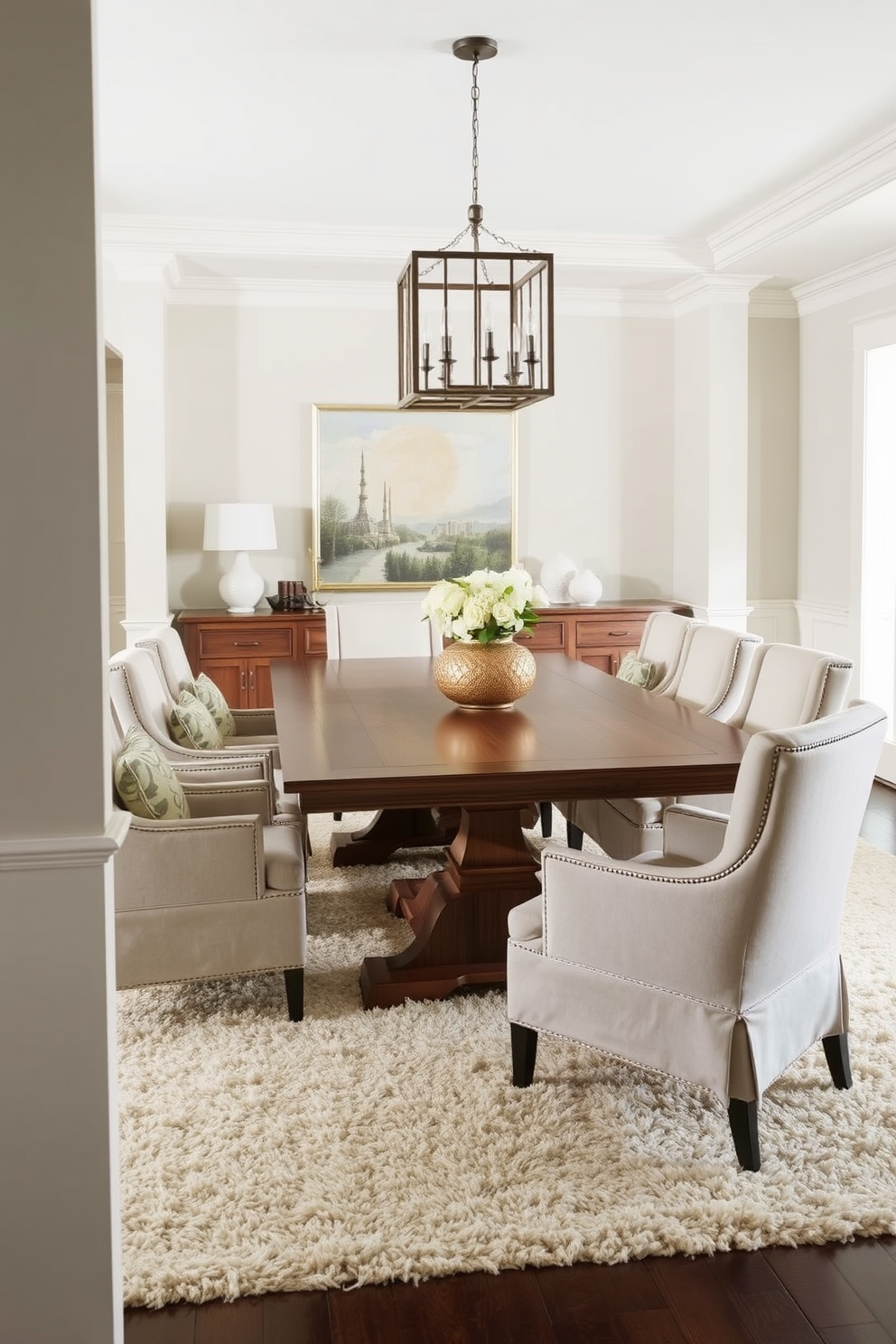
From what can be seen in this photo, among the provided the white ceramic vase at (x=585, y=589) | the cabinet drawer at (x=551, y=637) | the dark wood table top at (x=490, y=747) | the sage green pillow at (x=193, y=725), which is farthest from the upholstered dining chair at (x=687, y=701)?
the white ceramic vase at (x=585, y=589)

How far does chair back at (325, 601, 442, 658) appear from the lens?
541 cm

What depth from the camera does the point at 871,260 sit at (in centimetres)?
597

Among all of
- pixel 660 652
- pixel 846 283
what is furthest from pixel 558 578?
pixel 846 283

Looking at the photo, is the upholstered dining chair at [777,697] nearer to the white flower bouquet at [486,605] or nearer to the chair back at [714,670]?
the chair back at [714,670]

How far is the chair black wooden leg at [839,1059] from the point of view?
2.66m

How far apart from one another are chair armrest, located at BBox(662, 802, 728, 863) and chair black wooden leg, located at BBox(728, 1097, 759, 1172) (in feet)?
2.71

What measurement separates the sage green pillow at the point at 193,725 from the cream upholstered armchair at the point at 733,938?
179 cm

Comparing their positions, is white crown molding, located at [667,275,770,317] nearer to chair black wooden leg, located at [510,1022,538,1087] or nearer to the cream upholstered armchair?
the cream upholstered armchair

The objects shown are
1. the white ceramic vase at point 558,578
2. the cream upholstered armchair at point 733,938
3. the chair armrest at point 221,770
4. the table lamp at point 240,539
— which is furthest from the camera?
the white ceramic vase at point 558,578

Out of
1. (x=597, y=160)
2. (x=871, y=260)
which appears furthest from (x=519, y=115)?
(x=871, y=260)

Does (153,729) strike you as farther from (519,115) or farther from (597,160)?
(597,160)

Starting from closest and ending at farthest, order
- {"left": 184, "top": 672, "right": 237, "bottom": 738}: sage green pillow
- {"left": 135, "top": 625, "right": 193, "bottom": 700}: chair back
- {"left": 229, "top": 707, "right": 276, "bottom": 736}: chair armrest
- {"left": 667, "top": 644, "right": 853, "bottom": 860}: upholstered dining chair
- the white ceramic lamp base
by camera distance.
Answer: {"left": 667, "top": 644, "right": 853, "bottom": 860}: upholstered dining chair, {"left": 135, "top": 625, "right": 193, "bottom": 700}: chair back, {"left": 184, "top": 672, "right": 237, "bottom": 738}: sage green pillow, {"left": 229, "top": 707, "right": 276, "bottom": 736}: chair armrest, the white ceramic lamp base

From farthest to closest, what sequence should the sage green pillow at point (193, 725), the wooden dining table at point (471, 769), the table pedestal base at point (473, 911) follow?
the sage green pillow at point (193, 725) < the table pedestal base at point (473, 911) < the wooden dining table at point (471, 769)

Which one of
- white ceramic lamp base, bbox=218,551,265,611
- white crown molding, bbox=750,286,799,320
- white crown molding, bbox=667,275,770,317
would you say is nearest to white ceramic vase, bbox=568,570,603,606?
white crown molding, bbox=667,275,770,317
